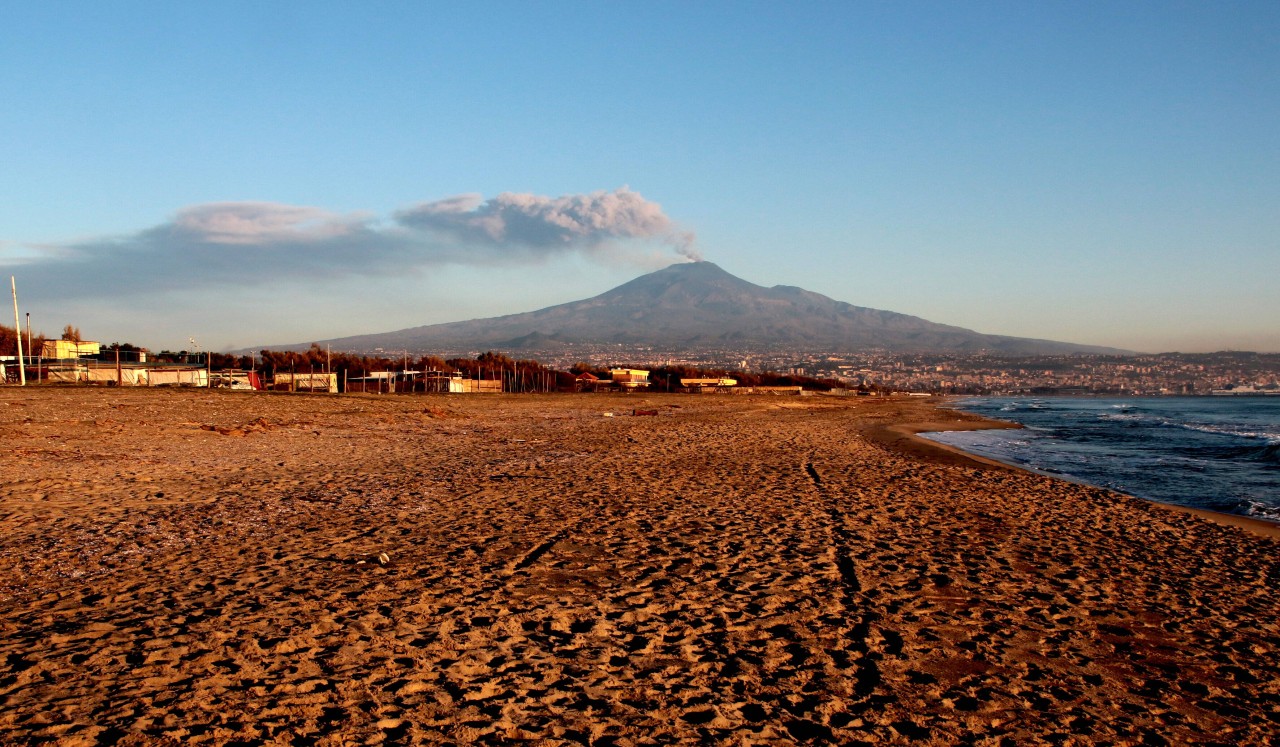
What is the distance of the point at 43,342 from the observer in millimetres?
42594

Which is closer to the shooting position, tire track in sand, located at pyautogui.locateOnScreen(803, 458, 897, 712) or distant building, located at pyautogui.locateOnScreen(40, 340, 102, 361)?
tire track in sand, located at pyautogui.locateOnScreen(803, 458, 897, 712)

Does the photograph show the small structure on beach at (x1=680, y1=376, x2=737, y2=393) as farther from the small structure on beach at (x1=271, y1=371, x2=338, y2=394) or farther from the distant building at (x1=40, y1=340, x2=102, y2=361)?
the distant building at (x1=40, y1=340, x2=102, y2=361)

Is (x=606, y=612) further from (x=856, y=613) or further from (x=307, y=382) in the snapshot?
(x=307, y=382)

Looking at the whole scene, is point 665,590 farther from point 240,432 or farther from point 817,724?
point 240,432

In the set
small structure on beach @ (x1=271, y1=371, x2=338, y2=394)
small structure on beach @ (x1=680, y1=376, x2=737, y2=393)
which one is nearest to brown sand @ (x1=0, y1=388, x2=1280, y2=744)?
small structure on beach @ (x1=271, y1=371, x2=338, y2=394)

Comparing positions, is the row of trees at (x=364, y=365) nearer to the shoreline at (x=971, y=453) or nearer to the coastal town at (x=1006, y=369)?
the shoreline at (x=971, y=453)

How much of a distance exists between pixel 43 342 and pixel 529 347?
138903mm

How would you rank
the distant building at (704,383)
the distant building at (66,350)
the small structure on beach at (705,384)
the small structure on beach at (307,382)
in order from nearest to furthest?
the distant building at (66,350) < the small structure on beach at (307,382) < the small structure on beach at (705,384) < the distant building at (704,383)

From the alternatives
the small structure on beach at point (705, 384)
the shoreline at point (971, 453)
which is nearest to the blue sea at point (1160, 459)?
the shoreline at point (971, 453)

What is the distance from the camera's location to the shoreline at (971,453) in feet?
36.0

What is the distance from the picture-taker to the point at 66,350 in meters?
43.7

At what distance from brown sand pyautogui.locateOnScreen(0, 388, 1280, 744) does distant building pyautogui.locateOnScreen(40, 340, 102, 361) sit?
37.5 m

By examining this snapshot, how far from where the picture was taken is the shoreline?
36.0 ft

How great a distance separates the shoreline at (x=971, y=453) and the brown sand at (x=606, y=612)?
0.72 metres
